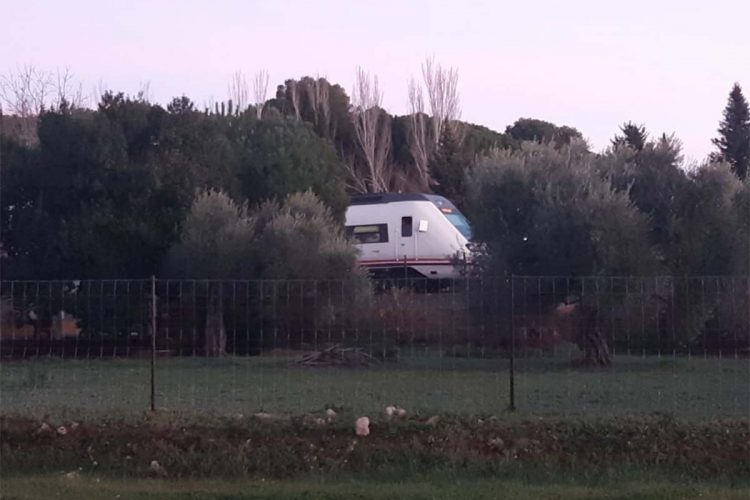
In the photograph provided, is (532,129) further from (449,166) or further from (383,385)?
(383,385)

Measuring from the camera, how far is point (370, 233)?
41281 millimetres

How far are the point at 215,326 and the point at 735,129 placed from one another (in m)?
48.9

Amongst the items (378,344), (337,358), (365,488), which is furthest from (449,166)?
(365,488)

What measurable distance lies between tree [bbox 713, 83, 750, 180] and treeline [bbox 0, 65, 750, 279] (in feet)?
90.1

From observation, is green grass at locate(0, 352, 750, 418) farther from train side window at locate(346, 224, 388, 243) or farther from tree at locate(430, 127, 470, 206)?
tree at locate(430, 127, 470, 206)

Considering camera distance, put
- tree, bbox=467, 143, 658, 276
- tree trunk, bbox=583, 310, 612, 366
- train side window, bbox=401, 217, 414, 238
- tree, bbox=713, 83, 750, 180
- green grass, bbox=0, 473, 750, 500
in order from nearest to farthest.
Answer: green grass, bbox=0, 473, 750, 500 < tree trunk, bbox=583, 310, 612, 366 < tree, bbox=467, 143, 658, 276 < train side window, bbox=401, 217, 414, 238 < tree, bbox=713, 83, 750, 180

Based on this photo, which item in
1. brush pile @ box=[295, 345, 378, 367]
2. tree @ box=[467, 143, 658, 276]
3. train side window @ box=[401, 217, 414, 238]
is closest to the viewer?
brush pile @ box=[295, 345, 378, 367]

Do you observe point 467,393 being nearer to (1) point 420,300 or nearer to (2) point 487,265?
(1) point 420,300

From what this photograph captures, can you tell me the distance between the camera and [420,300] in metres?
17.6

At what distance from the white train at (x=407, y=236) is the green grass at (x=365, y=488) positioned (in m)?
27.8

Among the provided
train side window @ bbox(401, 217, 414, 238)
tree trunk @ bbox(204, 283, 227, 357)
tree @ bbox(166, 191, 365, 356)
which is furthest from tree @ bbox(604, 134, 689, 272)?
tree trunk @ bbox(204, 283, 227, 357)

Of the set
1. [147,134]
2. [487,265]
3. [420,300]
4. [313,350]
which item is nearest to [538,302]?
[420,300]

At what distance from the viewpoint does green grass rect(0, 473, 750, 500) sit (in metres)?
11.2

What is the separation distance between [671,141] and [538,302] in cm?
1356
